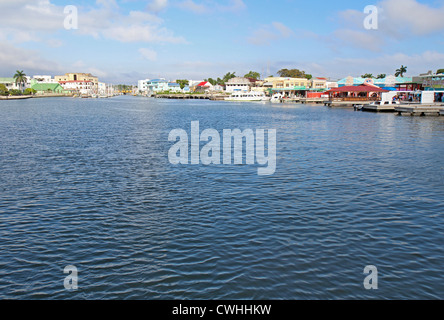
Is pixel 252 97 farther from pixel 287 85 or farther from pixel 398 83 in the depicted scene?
pixel 398 83

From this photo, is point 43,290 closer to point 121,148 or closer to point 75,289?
point 75,289

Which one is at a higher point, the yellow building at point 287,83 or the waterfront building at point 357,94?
the yellow building at point 287,83

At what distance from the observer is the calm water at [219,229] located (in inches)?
386

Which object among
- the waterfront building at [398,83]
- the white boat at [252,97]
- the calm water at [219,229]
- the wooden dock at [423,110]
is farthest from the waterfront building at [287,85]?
the calm water at [219,229]

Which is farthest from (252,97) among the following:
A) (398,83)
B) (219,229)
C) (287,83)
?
(219,229)

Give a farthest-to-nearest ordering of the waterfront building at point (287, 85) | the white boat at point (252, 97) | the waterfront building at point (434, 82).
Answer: the waterfront building at point (287, 85) < the white boat at point (252, 97) < the waterfront building at point (434, 82)

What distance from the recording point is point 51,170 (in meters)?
22.3

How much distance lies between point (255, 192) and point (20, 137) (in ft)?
95.0

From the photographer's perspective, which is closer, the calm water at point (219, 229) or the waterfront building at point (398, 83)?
the calm water at point (219, 229)

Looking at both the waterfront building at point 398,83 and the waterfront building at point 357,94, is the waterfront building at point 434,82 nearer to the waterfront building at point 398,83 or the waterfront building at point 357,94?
the waterfront building at point 398,83

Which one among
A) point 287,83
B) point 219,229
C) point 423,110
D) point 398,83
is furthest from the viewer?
point 287,83

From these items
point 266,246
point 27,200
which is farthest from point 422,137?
point 27,200

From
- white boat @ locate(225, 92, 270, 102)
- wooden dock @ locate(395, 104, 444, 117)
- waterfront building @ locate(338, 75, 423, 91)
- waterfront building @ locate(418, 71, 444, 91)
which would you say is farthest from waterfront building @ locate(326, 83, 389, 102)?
white boat @ locate(225, 92, 270, 102)

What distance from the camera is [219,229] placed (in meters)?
13.4
